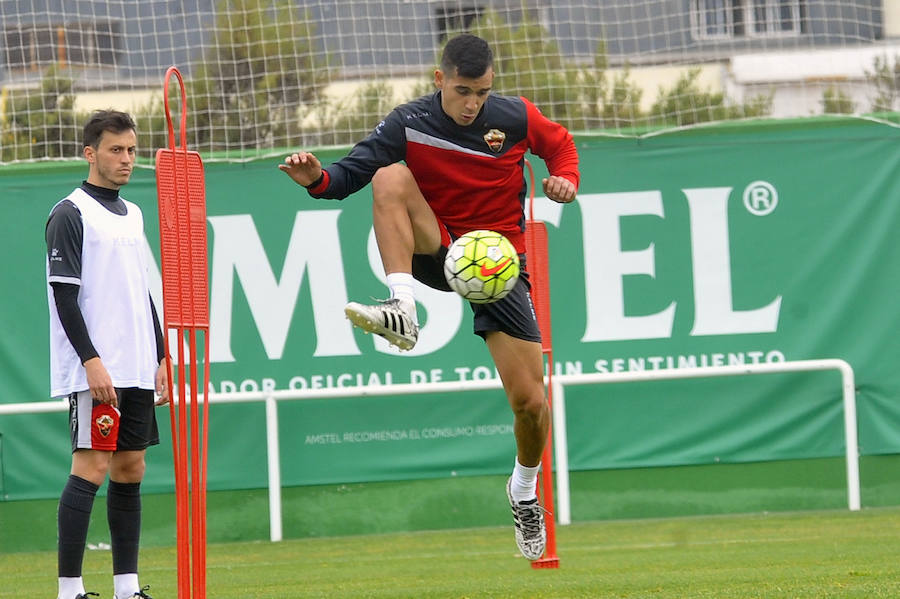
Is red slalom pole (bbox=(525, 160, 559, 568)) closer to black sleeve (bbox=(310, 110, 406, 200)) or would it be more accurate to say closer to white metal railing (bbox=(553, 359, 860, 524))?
black sleeve (bbox=(310, 110, 406, 200))

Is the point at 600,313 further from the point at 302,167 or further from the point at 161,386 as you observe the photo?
the point at 302,167

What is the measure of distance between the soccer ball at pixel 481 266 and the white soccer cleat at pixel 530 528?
1223 millimetres

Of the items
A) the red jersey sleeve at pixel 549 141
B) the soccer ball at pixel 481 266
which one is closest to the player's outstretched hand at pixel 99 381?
the soccer ball at pixel 481 266

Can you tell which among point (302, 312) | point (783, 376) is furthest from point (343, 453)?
point (783, 376)

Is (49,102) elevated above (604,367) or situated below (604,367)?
above

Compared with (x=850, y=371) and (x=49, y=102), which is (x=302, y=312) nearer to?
(x=49, y=102)

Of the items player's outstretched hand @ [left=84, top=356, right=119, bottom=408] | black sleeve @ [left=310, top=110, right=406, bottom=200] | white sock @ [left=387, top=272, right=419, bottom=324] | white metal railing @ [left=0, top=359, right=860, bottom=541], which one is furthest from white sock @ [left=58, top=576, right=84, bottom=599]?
white metal railing @ [left=0, top=359, right=860, bottom=541]

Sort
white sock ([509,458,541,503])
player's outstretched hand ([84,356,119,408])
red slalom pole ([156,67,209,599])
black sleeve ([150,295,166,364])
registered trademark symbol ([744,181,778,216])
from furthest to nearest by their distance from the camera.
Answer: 1. registered trademark symbol ([744,181,778,216])
2. white sock ([509,458,541,503])
3. black sleeve ([150,295,166,364])
4. player's outstretched hand ([84,356,119,408])
5. red slalom pole ([156,67,209,599])

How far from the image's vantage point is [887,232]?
37.0 feet

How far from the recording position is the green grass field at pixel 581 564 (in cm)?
684

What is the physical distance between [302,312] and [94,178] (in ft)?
16.2

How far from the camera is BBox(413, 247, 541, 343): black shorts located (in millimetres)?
6582

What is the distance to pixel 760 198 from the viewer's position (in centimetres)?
1151

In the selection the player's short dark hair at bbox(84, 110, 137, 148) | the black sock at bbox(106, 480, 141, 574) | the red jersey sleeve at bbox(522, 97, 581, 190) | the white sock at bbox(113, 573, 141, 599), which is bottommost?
the white sock at bbox(113, 573, 141, 599)
